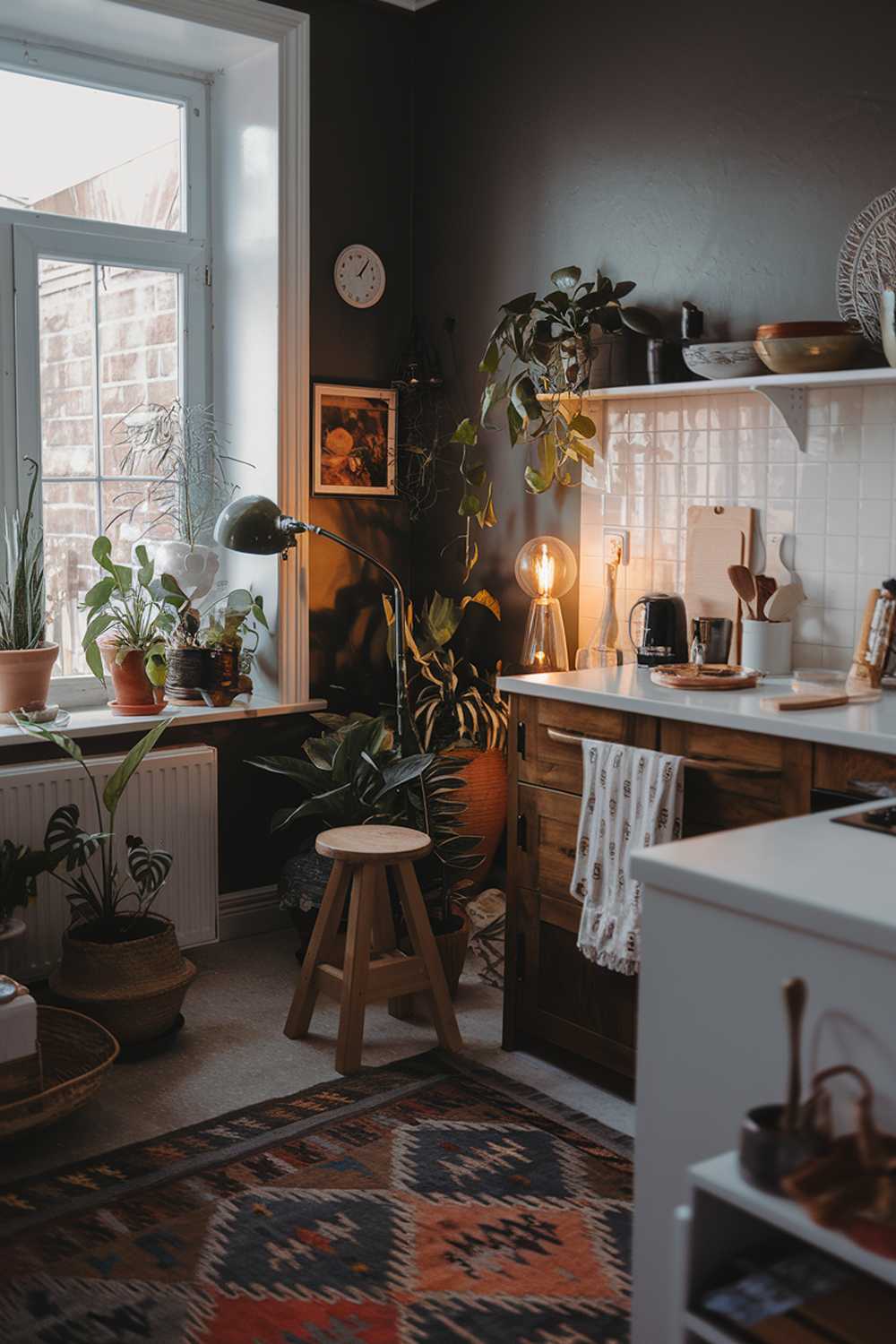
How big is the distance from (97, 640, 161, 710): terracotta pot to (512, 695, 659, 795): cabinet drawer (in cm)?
128

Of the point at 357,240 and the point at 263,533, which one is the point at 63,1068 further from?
the point at 357,240

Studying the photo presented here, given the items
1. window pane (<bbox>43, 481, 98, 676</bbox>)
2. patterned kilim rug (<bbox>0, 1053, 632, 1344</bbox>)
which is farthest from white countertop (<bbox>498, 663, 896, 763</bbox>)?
window pane (<bbox>43, 481, 98, 676</bbox>)

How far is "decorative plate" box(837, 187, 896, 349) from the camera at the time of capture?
3.09m

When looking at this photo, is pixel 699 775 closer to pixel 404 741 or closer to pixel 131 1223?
pixel 404 741

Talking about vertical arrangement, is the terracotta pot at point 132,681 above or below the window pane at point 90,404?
below

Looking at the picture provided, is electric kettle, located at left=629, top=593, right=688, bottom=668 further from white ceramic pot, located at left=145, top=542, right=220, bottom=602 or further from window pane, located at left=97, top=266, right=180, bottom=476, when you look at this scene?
window pane, located at left=97, top=266, right=180, bottom=476

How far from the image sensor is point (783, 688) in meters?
3.18

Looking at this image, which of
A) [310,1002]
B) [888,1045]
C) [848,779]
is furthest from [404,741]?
[888,1045]

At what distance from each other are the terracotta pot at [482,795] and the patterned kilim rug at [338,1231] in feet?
3.66

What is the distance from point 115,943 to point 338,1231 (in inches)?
43.4

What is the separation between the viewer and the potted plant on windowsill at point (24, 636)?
3.80 m

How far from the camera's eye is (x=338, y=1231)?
2557 mm

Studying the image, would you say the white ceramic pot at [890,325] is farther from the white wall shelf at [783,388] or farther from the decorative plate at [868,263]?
the decorative plate at [868,263]

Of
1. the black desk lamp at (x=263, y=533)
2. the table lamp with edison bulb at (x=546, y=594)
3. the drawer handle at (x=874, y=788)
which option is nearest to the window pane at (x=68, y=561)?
the black desk lamp at (x=263, y=533)
